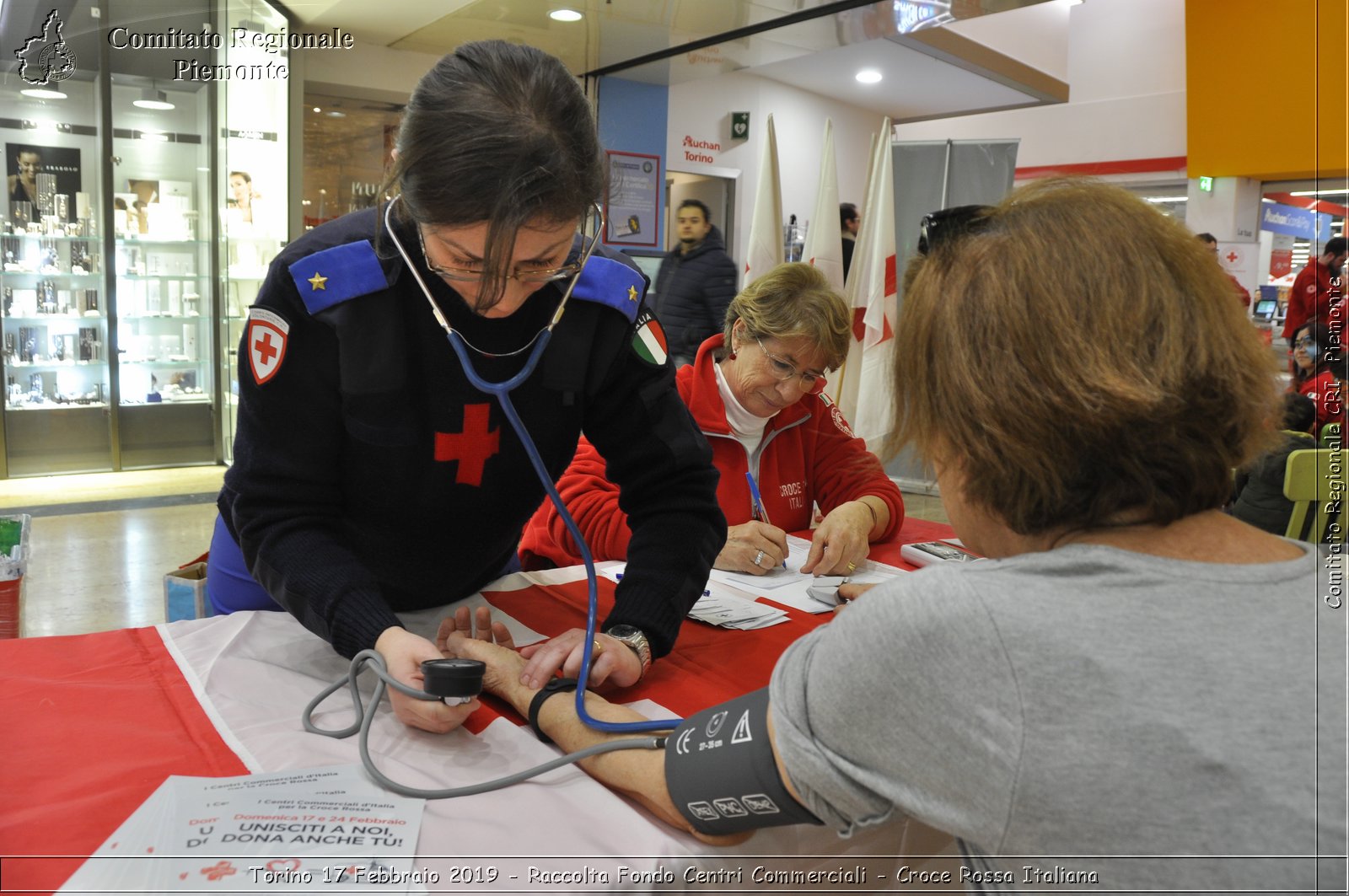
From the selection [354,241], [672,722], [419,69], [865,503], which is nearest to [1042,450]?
[672,722]

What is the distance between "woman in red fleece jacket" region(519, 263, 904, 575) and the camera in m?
1.80

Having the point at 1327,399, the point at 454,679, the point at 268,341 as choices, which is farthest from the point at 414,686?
the point at 1327,399

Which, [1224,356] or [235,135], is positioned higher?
[235,135]

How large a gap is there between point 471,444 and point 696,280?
469 centimetres

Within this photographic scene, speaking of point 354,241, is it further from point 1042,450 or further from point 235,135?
point 235,135

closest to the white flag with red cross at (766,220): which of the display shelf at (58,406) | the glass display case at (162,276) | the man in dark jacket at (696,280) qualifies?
the man in dark jacket at (696,280)

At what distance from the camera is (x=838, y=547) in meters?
1.79

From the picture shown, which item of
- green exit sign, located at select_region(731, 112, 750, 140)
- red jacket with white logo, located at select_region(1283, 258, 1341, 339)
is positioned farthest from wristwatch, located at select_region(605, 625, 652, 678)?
green exit sign, located at select_region(731, 112, 750, 140)

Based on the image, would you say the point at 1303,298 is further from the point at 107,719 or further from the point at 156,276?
the point at 107,719

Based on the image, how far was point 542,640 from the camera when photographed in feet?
4.33

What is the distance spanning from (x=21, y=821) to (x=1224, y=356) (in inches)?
40.4

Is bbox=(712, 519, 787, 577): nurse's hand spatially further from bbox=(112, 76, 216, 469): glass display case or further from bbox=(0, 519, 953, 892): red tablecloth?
bbox=(112, 76, 216, 469): glass display case

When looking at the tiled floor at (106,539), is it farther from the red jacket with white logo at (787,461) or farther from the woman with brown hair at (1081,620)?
the woman with brown hair at (1081,620)

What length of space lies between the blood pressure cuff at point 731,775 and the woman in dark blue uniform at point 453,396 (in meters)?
0.27
